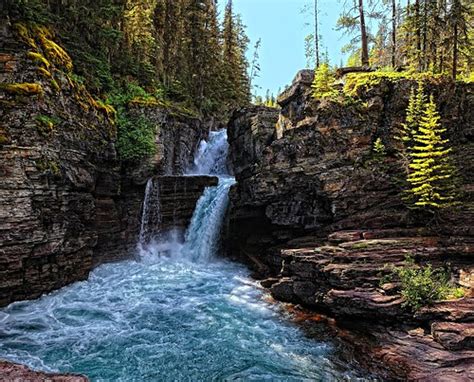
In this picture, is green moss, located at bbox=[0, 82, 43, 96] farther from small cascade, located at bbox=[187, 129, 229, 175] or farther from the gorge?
small cascade, located at bbox=[187, 129, 229, 175]

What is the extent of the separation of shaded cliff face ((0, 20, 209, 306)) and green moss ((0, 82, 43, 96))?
4 centimetres

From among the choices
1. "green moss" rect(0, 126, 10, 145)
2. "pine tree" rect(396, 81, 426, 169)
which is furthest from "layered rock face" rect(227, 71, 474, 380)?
"green moss" rect(0, 126, 10, 145)

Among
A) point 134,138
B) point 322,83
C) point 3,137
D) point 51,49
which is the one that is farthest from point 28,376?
point 322,83

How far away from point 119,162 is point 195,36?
23.5 metres

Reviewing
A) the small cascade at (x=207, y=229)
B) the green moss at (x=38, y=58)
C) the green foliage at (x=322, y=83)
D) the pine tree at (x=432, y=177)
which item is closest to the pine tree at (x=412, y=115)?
the pine tree at (x=432, y=177)

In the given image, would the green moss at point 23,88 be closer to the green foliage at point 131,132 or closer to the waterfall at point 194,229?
the green foliage at point 131,132

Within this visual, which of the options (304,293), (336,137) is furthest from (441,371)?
(336,137)

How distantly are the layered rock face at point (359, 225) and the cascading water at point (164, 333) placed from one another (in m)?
1.76

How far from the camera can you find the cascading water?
9.68 metres

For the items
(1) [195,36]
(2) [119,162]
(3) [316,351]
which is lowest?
(3) [316,351]

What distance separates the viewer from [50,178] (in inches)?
572

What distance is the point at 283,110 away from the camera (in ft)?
69.2

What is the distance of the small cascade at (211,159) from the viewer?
31.0 metres

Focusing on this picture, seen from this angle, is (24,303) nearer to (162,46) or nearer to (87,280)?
(87,280)
